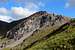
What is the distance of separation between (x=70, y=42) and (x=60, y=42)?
251 inches

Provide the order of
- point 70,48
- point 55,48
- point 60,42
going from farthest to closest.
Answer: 1. point 60,42
2. point 55,48
3. point 70,48

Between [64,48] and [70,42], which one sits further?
[70,42]

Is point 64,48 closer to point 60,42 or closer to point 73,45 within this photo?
point 73,45

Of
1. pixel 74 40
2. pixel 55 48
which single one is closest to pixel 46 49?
pixel 55 48

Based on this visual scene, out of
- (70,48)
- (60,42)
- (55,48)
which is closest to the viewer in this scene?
(70,48)

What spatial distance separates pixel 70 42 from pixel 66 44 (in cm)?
177

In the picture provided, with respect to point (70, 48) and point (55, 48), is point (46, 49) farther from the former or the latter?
point (70, 48)

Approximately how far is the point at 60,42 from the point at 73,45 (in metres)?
10.6

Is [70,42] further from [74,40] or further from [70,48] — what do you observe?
[70,48]

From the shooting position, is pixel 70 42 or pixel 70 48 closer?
pixel 70 48

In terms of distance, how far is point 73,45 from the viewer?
261ft

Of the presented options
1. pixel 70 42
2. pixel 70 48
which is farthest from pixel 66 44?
pixel 70 48

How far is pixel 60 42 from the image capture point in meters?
89.8

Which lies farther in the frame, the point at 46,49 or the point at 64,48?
the point at 46,49
